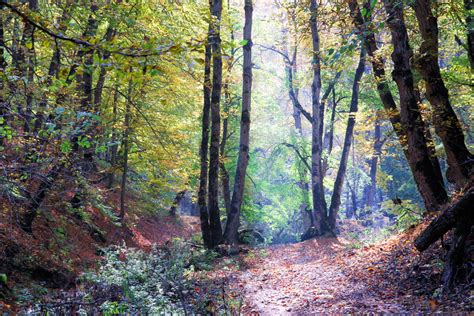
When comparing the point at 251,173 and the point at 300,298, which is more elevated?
the point at 251,173

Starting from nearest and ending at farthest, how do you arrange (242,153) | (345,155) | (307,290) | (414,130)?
1. (307,290)
2. (414,130)
3. (242,153)
4. (345,155)

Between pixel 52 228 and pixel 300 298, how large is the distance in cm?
724

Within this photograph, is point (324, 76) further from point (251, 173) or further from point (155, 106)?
point (155, 106)

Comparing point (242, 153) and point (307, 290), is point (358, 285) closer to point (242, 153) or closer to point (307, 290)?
point (307, 290)

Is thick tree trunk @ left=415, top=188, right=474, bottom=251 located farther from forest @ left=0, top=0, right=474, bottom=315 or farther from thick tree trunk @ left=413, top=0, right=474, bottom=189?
thick tree trunk @ left=413, top=0, right=474, bottom=189

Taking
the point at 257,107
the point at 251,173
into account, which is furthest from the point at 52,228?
the point at 257,107

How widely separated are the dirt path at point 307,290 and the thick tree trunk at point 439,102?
2799mm

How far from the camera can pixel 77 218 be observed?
13.6m

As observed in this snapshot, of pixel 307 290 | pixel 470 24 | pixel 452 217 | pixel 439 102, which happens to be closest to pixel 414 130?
pixel 439 102

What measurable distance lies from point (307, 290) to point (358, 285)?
1.03 meters

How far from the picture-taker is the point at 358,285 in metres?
7.48

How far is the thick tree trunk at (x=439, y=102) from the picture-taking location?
7551mm

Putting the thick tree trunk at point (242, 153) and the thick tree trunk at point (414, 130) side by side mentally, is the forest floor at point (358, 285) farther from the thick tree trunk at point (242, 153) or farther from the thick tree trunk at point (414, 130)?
the thick tree trunk at point (242, 153)

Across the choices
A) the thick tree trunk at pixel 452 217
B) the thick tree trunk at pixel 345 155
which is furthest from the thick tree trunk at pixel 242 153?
the thick tree trunk at pixel 452 217
